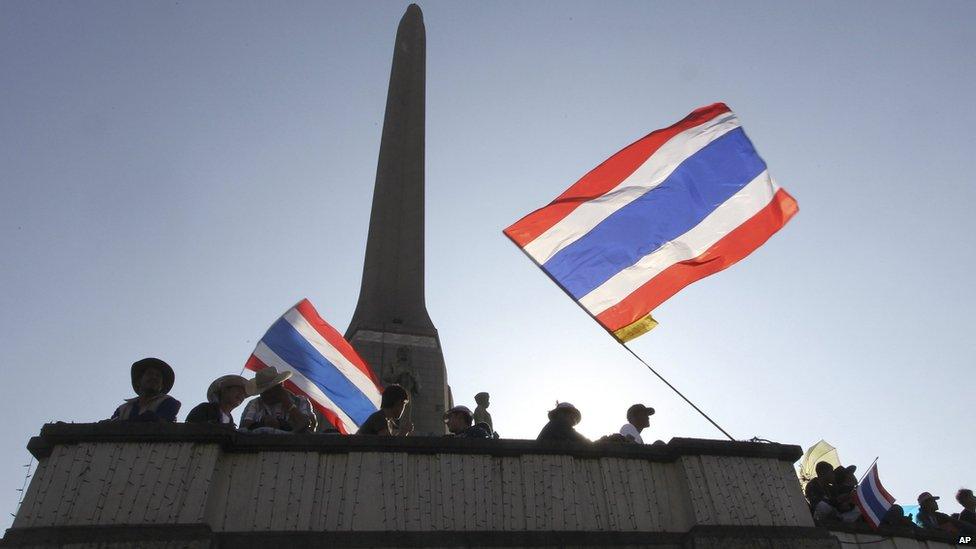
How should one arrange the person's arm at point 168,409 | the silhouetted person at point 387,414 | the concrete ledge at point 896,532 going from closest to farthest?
the person's arm at point 168,409 < the silhouetted person at point 387,414 < the concrete ledge at point 896,532

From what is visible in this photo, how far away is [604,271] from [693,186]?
6.66ft

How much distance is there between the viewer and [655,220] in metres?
10.1

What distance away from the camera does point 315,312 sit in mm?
12383

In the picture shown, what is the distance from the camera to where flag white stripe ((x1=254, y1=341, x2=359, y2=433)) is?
11445 mm

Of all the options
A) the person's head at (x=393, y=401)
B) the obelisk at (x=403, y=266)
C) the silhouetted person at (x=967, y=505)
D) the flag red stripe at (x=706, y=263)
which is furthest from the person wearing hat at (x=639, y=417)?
the obelisk at (x=403, y=266)

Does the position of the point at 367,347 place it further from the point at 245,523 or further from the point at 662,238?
the point at 245,523

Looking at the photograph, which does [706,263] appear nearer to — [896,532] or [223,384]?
[896,532]

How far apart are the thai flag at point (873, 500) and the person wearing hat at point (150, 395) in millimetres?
7645

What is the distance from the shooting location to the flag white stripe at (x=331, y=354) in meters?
11.9

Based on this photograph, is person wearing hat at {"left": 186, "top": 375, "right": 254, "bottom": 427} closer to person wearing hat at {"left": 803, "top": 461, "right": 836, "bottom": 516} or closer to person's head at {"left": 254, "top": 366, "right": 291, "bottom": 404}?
person's head at {"left": 254, "top": 366, "right": 291, "bottom": 404}

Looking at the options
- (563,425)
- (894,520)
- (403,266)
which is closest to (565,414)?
(563,425)

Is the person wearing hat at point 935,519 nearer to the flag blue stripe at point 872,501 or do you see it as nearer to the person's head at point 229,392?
the flag blue stripe at point 872,501

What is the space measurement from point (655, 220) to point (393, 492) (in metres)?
5.49

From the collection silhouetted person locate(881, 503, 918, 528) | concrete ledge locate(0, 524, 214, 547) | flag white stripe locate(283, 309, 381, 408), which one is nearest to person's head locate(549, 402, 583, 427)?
concrete ledge locate(0, 524, 214, 547)
